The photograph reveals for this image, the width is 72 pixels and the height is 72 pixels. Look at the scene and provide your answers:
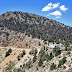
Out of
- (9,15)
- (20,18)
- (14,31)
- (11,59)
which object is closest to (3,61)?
(11,59)

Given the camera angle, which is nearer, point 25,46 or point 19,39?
point 25,46

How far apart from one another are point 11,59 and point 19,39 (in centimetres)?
1544

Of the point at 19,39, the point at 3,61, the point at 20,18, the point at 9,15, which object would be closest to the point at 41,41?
the point at 19,39

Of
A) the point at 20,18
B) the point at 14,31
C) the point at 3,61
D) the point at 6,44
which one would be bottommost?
the point at 3,61

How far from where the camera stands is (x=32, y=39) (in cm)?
5456

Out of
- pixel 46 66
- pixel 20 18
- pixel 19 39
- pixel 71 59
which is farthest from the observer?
pixel 20 18

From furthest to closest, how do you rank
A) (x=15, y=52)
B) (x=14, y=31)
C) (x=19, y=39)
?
(x=14, y=31)
(x=19, y=39)
(x=15, y=52)

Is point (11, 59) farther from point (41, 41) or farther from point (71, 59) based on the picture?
point (71, 59)

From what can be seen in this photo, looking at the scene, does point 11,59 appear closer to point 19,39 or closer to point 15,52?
point 15,52

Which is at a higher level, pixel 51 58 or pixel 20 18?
pixel 20 18

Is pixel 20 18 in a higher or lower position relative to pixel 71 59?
higher

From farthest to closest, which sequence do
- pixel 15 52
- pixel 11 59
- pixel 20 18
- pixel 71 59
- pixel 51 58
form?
pixel 20 18, pixel 15 52, pixel 11 59, pixel 51 58, pixel 71 59

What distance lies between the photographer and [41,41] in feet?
173

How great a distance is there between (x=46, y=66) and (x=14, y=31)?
41810 millimetres
